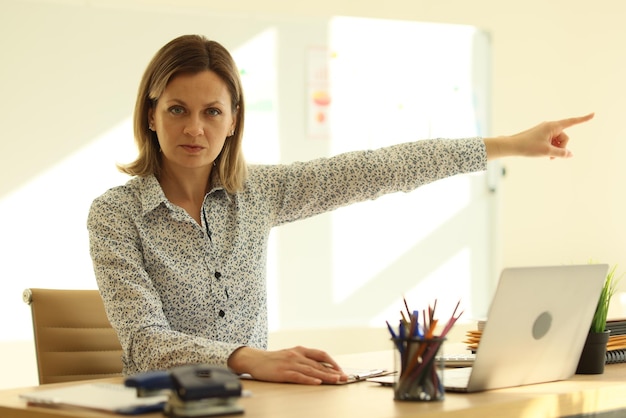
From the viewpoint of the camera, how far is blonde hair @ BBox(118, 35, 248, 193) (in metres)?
2.17

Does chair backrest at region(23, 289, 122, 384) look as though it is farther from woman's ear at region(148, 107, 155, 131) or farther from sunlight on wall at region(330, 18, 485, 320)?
sunlight on wall at region(330, 18, 485, 320)

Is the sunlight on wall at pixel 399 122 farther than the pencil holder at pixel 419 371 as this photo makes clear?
Yes

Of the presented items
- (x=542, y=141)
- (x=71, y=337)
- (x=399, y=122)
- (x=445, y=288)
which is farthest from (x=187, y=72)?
(x=445, y=288)

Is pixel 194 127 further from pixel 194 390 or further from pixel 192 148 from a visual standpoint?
pixel 194 390

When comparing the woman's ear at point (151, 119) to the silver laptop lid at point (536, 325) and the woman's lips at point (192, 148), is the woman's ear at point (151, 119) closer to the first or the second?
the woman's lips at point (192, 148)

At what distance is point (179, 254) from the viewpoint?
214 cm

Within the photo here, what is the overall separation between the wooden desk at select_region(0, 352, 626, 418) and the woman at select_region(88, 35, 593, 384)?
0.31 metres

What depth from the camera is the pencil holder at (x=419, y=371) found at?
1532 millimetres

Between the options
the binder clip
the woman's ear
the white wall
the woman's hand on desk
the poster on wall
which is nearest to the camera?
the binder clip

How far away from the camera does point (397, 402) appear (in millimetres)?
1518

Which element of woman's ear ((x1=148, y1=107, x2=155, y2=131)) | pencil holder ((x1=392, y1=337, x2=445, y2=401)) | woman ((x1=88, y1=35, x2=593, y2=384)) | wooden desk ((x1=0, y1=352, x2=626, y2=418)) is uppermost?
woman's ear ((x1=148, y1=107, x2=155, y2=131))

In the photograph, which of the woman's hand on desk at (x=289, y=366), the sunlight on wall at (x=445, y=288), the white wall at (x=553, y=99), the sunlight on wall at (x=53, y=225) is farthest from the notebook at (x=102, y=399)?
the sunlight on wall at (x=445, y=288)

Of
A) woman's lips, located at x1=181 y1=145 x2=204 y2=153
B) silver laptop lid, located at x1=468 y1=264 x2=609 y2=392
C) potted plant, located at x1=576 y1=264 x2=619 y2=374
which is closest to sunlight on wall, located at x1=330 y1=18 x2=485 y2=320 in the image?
woman's lips, located at x1=181 y1=145 x2=204 y2=153

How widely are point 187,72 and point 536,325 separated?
39.7 inches
